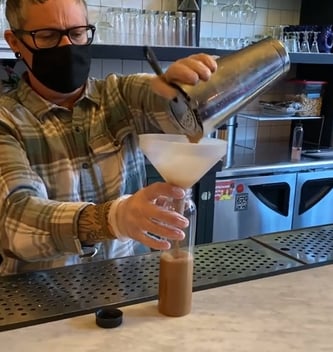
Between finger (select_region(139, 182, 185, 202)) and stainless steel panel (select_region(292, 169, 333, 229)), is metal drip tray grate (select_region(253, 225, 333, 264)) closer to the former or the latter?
finger (select_region(139, 182, 185, 202))

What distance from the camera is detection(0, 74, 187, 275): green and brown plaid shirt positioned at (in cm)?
119

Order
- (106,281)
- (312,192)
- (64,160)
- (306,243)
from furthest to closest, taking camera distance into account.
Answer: (312,192) < (306,243) < (64,160) < (106,281)

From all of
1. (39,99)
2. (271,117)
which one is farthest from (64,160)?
(271,117)

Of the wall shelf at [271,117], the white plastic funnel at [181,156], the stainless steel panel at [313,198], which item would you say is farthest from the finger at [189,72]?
the wall shelf at [271,117]

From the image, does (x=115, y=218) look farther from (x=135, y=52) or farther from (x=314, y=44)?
(x=314, y=44)

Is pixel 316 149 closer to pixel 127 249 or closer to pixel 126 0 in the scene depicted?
pixel 126 0

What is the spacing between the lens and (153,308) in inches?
43.9

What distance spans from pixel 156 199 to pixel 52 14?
0.61 meters

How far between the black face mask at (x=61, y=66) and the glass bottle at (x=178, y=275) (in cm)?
58

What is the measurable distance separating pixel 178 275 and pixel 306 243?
59cm

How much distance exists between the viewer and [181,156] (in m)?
0.92

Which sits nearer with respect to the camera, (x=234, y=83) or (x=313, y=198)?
(x=234, y=83)

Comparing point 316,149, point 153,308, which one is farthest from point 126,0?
point 153,308

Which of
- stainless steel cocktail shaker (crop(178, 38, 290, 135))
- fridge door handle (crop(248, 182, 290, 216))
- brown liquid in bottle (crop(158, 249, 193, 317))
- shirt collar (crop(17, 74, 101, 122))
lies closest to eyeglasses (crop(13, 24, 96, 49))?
shirt collar (crop(17, 74, 101, 122))
